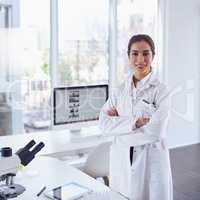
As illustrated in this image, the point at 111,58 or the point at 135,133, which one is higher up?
the point at 111,58

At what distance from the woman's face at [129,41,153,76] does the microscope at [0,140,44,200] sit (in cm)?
91

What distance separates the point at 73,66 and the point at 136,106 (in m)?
2.70

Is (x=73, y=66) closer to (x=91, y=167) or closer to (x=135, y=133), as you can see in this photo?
(x=91, y=167)

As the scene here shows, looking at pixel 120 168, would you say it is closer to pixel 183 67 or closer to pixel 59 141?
pixel 59 141

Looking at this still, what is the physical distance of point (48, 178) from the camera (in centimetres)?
207

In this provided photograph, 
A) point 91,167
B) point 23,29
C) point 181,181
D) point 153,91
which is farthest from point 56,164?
point 23,29

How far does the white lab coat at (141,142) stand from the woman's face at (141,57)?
56mm

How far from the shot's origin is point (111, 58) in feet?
17.3

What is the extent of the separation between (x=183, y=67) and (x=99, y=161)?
330 cm

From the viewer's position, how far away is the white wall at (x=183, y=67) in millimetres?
5465

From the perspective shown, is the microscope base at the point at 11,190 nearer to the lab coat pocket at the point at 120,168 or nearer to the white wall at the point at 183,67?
the lab coat pocket at the point at 120,168

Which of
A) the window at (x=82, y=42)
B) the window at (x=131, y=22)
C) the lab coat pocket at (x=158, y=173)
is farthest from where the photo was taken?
the window at (x=131, y=22)

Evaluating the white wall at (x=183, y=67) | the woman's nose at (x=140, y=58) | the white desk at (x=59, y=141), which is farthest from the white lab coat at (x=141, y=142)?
the white wall at (x=183, y=67)

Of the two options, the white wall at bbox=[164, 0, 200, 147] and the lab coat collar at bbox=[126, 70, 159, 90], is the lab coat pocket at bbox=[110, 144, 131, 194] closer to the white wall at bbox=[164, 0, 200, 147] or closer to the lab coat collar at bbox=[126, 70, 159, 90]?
the lab coat collar at bbox=[126, 70, 159, 90]
